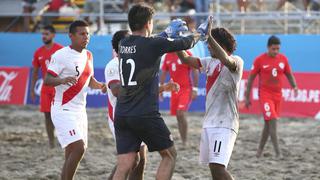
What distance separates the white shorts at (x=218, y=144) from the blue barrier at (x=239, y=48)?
32.2 feet

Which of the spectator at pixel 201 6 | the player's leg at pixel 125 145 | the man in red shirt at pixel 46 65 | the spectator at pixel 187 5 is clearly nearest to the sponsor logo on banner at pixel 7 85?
the spectator at pixel 187 5

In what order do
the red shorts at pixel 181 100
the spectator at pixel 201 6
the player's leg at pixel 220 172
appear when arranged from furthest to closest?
the spectator at pixel 201 6 → the red shorts at pixel 181 100 → the player's leg at pixel 220 172

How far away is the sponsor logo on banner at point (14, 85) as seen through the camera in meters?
18.4

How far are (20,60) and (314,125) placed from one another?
27.0 ft

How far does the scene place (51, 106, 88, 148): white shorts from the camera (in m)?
7.91

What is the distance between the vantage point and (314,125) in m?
15.2

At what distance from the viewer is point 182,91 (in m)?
12.9

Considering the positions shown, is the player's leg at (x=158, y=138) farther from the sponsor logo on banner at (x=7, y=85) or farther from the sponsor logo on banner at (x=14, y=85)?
the sponsor logo on banner at (x=7, y=85)

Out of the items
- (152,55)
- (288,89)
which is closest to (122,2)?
(288,89)

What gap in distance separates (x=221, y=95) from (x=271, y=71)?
14.5 feet

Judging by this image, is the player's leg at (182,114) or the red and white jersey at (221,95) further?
the player's leg at (182,114)

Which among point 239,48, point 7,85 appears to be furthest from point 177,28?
point 7,85

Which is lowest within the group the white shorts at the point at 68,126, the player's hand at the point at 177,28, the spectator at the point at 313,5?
the white shorts at the point at 68,126

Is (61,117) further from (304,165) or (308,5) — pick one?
(308,5)
